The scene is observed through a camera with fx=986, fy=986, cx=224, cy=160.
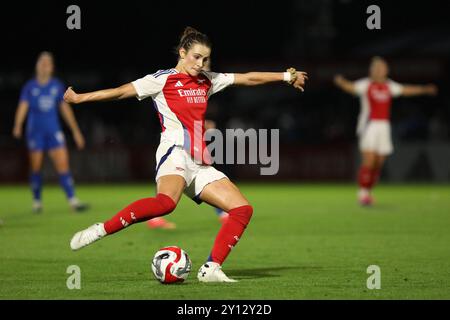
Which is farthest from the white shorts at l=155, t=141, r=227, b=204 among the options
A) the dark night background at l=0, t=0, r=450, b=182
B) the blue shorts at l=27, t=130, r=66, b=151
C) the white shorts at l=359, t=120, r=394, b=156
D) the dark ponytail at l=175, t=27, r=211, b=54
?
the dark night background at l=0, t=0, r=450, b=182

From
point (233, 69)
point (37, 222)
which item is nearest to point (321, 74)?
point (233, 69)

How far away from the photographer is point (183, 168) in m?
8.02

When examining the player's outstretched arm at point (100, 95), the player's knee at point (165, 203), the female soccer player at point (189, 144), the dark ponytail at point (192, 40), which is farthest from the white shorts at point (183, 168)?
the dark ponytail at point (192, 40)

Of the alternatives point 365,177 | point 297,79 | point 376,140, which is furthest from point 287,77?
point 376,140

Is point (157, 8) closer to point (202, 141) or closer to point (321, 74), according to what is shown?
point (321, 74)

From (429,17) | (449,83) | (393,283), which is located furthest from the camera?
(429,17)

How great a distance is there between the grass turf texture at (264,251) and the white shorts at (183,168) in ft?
2.82

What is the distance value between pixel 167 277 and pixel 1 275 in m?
1.57

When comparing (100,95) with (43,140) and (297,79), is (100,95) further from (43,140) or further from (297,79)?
(43,140)

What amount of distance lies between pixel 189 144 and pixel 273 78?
91cm

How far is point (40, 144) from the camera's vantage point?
15.3 meters

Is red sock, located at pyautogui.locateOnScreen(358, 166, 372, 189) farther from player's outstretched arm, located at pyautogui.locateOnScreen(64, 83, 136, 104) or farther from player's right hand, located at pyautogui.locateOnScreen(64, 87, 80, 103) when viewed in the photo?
player's right hand, located at pyautogui.locateOnScreen(64, 87, 80, 103)

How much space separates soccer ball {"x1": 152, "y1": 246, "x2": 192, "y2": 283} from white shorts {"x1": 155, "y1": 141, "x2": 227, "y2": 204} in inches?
23.9

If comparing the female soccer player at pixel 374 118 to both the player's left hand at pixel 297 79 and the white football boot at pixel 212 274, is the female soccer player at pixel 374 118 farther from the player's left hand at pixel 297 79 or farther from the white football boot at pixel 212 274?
the white football boot at pixel 212 274
